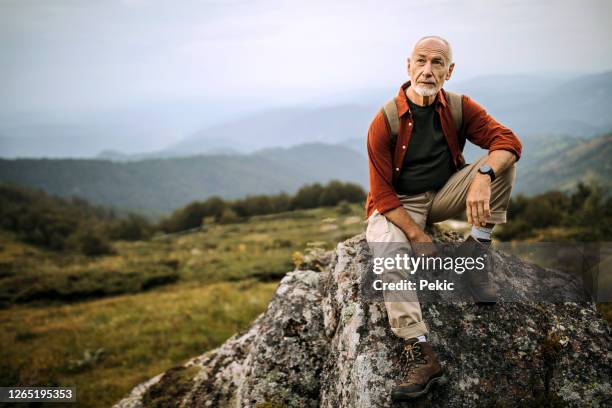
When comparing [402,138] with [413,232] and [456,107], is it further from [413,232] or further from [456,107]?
[413,232]

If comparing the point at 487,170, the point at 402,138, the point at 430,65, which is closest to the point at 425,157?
the point at 402,138

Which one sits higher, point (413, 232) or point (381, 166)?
point (381, 166)

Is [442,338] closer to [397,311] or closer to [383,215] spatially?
[397,311]

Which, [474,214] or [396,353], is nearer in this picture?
[396,353]

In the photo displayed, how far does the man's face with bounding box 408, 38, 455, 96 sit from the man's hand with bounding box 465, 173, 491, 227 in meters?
1.24

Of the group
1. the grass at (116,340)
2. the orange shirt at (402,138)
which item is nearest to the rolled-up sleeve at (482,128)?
the orange shirt at (402,138)

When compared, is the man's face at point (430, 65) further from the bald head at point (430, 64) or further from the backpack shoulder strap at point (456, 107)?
the backpack shoulder strap at point (456, 107)

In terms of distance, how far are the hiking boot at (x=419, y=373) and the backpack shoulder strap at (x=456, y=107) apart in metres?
2.82

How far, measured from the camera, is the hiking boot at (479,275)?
434 centimetres

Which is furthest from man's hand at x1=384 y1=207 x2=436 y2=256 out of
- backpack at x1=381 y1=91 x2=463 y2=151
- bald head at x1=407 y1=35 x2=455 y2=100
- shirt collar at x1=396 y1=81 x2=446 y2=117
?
bald head at x1=407 y1=35 x2=455 y2=100

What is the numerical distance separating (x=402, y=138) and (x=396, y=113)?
33 cm

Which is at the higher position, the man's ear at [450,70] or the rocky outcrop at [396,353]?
the man's ear at [450,70]

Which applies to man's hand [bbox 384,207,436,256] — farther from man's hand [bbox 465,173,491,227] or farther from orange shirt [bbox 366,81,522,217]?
man's hand [bbox 465,173,491,227]

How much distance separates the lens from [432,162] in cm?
471
